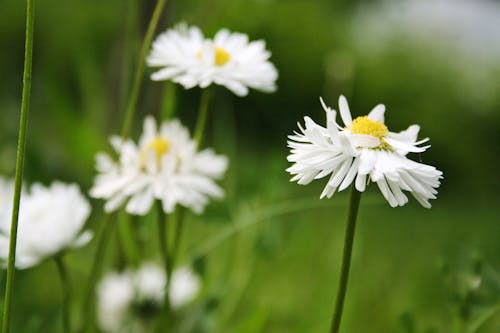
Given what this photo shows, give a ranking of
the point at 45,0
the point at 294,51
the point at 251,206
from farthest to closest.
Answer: the point at 45,0
the point at 294,51
the point at 251,206

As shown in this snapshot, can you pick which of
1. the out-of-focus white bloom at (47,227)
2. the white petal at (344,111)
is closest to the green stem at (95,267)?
the out-of-focus white bloom at (47,227)

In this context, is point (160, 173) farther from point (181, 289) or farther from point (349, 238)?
point (181, 289)

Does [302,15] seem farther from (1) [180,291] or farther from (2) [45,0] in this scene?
(1) [180,291]

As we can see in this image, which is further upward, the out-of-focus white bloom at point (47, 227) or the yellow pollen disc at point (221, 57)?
the yellow pollen disc at point (221, 57)

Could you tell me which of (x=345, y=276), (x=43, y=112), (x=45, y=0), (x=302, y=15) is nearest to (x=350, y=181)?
(x=345, y=276)

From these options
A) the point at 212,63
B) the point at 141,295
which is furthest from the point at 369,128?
the point at 141,295

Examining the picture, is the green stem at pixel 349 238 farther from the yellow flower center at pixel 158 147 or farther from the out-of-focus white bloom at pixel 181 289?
the out-of-focus white bloom at pixel 181 289

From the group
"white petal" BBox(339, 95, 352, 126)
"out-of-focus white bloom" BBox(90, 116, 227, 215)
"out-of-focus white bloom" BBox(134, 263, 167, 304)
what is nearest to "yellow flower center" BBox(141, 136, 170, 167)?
"out-of-focus white bloom" BBox(90, 116, 227, 215)
